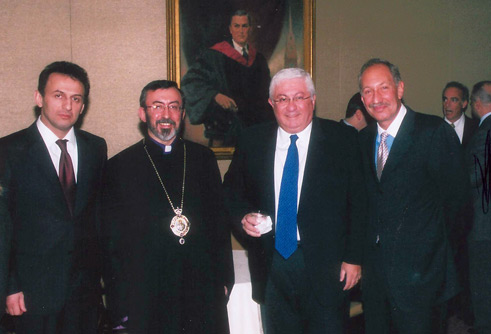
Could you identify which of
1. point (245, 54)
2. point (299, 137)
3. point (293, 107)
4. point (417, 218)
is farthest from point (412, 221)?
point (245, 54)

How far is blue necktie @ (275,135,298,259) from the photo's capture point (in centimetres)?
228

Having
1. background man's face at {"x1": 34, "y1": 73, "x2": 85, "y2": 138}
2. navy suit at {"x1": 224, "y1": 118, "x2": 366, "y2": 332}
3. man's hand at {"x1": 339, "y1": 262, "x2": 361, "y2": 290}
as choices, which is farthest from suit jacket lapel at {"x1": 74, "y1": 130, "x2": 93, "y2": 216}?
man's hand at {"x1": 339, "y1": 262, "x2": 361, "y2": 290}

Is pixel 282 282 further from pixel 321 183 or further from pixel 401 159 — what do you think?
pixel 401 159

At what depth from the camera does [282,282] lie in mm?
2299

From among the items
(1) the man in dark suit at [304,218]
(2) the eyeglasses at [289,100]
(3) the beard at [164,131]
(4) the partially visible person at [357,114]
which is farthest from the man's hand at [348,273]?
(4) the partially visible person at [357,114]

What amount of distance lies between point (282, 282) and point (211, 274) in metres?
0.49

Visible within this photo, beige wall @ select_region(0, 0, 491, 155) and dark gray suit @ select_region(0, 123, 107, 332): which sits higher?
beige wall @ select_region(0, 0, 491, 155)

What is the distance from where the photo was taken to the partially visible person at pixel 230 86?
4246 mm

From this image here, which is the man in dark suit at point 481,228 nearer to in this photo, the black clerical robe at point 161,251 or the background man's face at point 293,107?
the background man's face at point 293,107

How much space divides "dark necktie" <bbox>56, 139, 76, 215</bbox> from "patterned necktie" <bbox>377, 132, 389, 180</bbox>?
1.72 m

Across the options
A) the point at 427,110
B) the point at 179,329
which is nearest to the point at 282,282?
the point at 179,329

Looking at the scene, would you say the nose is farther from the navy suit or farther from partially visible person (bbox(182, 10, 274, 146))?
partially visible person (bbox(182, 10, 274, 146))

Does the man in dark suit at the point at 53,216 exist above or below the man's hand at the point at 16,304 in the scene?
above

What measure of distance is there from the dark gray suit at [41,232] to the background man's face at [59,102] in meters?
0.10
